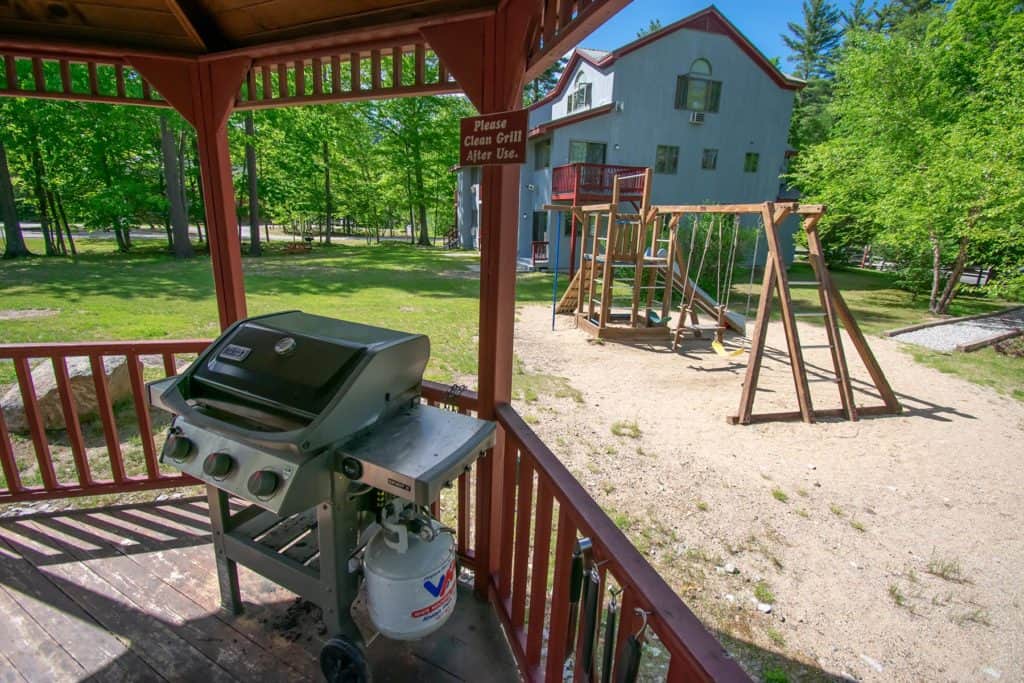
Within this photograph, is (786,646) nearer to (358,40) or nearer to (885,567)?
(885,567)

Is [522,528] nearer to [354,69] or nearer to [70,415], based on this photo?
[354,69]

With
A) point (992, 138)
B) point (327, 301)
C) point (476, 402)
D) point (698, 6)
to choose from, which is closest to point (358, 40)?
point (476, 402)

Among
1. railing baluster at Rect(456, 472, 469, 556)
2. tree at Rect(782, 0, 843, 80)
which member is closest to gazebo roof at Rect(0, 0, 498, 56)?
railing baluster at Rect(456, 472, 469, 556)

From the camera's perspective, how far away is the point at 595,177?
553 inches

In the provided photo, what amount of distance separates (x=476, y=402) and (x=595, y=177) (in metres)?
13.2

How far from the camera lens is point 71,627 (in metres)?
1.95

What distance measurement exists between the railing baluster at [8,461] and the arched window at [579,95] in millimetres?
17368

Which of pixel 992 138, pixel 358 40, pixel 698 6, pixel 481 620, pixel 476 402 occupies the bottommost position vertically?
pixel 481 620

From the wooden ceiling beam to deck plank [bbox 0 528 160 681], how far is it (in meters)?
2.66

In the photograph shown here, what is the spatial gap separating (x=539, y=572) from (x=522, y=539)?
208 mm

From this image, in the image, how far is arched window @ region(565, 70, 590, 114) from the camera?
1675 cm

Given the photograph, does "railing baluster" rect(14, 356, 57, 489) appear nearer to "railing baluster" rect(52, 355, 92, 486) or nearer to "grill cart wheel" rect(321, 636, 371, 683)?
"railing baluster" rect(52, 355, 92, 486)

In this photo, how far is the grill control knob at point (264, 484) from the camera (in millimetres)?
1339

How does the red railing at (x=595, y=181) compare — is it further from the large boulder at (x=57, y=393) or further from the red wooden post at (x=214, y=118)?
the red wooden post at (x=214, y=118)
